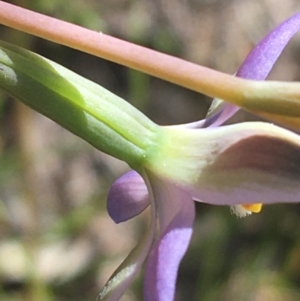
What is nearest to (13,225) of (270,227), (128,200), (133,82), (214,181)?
(133,82)

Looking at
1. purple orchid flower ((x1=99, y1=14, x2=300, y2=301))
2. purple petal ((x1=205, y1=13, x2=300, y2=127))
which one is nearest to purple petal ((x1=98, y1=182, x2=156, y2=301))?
purple orchid flower ((x1=99, y1=14, x2=300, y2=301))

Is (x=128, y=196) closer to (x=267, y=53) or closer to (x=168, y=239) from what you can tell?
(x=168, y=239)

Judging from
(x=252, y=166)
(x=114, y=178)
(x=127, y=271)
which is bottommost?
(x=114, y=178)

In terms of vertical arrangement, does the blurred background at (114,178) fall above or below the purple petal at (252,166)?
below

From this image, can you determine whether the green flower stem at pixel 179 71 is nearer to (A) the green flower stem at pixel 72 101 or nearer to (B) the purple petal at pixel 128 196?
(A) the green flower stem at pixel 72 101

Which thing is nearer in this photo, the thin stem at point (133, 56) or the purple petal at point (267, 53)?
the thin stem at point (133, 56)

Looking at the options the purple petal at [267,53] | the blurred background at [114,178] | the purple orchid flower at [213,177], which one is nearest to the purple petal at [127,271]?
the purple orchid flower at [213,177]

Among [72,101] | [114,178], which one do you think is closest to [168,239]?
[72,101]
